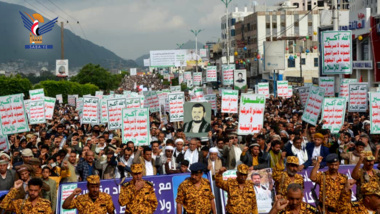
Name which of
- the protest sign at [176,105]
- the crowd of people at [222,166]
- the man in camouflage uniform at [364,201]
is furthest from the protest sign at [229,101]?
the man in camouflage uniform at [364,201]

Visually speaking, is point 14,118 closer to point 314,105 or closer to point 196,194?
point 314,105

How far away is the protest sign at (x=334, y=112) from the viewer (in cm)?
1631

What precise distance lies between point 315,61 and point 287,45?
4.60m

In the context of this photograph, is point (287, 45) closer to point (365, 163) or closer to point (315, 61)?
point (315, 61)

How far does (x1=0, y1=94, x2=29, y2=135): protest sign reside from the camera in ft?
54.1

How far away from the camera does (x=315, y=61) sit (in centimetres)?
8088

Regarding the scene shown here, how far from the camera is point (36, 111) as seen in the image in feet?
68.0

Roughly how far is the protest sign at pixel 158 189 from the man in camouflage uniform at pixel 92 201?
97.4 inches

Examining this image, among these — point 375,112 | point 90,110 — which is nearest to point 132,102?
point 90,110

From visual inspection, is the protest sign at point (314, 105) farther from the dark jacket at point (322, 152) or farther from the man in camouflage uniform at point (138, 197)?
the man in camouflage uniform at point (138, 197)

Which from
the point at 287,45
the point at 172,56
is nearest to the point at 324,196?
the point at 287,45

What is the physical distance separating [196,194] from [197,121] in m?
7.13

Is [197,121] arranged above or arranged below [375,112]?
below

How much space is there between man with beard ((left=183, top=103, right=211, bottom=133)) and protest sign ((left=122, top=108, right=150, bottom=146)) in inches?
48.0
